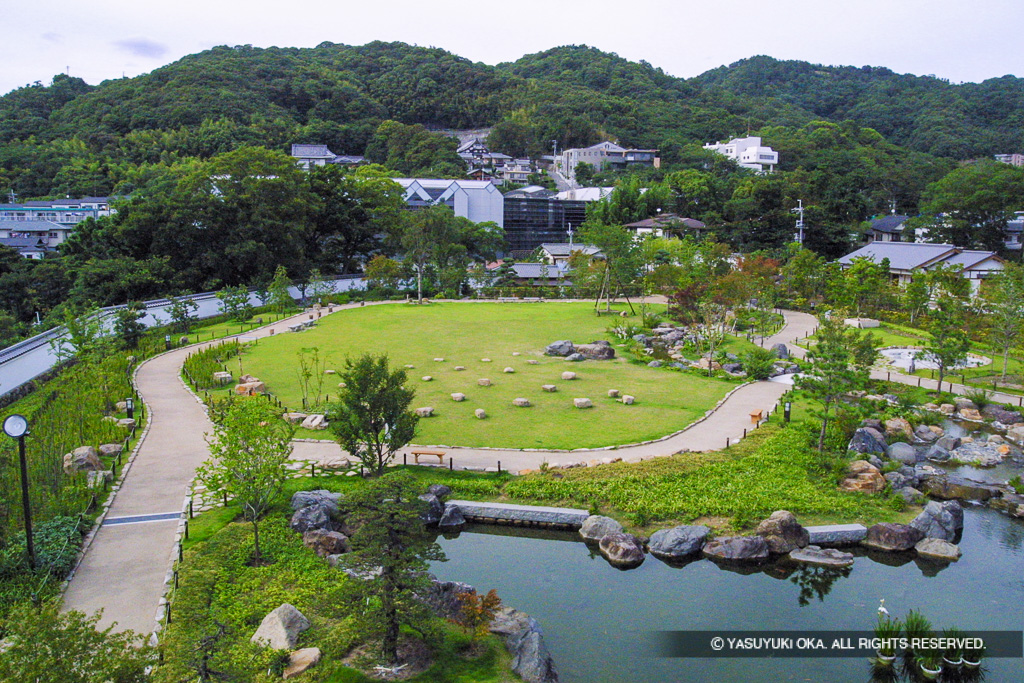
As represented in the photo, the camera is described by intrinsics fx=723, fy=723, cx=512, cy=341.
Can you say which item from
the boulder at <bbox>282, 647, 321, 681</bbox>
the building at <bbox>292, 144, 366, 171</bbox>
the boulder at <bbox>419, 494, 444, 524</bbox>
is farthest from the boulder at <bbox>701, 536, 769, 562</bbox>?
the building at <bbox>292, 144, 366, 171</bbox>

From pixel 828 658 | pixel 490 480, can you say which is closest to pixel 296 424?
pixel 490 480

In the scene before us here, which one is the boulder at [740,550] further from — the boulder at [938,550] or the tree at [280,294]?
the tree at [280,294]

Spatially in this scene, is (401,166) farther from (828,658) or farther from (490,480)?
(828,658)

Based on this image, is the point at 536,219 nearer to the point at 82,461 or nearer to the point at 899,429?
the point at 899,429

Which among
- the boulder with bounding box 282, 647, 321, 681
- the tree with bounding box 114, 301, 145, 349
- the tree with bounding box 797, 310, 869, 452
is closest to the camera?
the boulder with bounding box 282, 647, 321, 681

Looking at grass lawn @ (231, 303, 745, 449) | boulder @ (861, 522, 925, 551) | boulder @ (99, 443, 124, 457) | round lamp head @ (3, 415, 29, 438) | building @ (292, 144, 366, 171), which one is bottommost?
boulder @ (861, 522, 925, 551)

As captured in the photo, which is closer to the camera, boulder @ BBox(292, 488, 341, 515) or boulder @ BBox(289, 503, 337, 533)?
boulder @ BBox(289, 503, 337, 533)

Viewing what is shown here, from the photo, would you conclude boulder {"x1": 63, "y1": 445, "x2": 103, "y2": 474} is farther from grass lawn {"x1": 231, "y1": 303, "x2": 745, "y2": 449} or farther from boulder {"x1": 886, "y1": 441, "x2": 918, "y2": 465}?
boulder {"x1": 886, "y1": 441, "x2": 918, "y2": 465}
